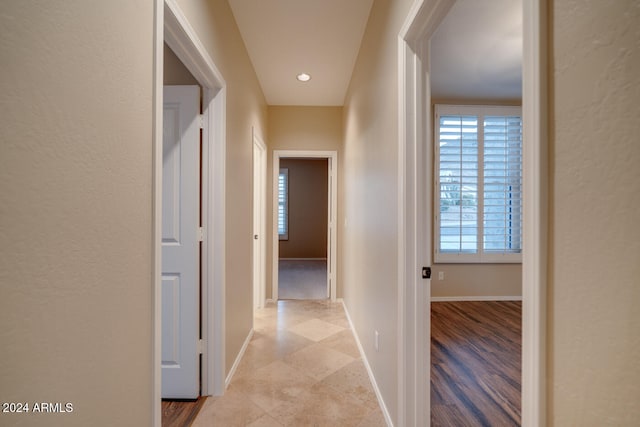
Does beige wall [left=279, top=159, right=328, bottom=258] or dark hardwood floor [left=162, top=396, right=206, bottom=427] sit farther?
beige wall [left=279, top=159, right=328, bottom=258]

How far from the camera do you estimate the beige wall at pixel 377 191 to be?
1.69m

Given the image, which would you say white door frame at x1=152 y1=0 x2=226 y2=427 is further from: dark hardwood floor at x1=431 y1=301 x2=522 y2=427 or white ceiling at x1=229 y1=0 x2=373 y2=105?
dark hardwood floor at x1=431 y1=301 x2=522 y2=427

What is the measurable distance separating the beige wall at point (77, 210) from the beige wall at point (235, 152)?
33.4 inches

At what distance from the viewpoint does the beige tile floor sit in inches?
72.2

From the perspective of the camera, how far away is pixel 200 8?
1.64m

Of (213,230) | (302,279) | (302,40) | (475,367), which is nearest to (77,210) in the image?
(213,230)

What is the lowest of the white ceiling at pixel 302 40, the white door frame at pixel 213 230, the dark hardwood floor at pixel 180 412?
the dark hardwood floor at pixel 180 412

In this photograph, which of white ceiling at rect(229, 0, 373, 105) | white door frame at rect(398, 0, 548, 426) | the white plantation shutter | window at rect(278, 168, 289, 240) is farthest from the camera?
window at rect(278, 168, 289, 240)

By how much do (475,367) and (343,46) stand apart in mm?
2943

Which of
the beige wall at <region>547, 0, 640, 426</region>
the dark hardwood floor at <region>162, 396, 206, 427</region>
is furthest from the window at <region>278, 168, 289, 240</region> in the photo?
the beige wall at <region>547, 0, 640, 426</region>

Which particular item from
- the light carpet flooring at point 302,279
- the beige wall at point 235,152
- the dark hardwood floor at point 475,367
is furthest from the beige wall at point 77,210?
the light carpet flooring at point 302,279

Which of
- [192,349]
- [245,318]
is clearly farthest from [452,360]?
[192,349]

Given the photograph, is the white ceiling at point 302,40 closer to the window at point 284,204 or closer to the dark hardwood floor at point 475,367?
the dark hardwood floor at point 475,367

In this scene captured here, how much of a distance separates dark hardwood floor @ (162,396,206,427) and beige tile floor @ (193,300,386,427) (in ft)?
0.16
